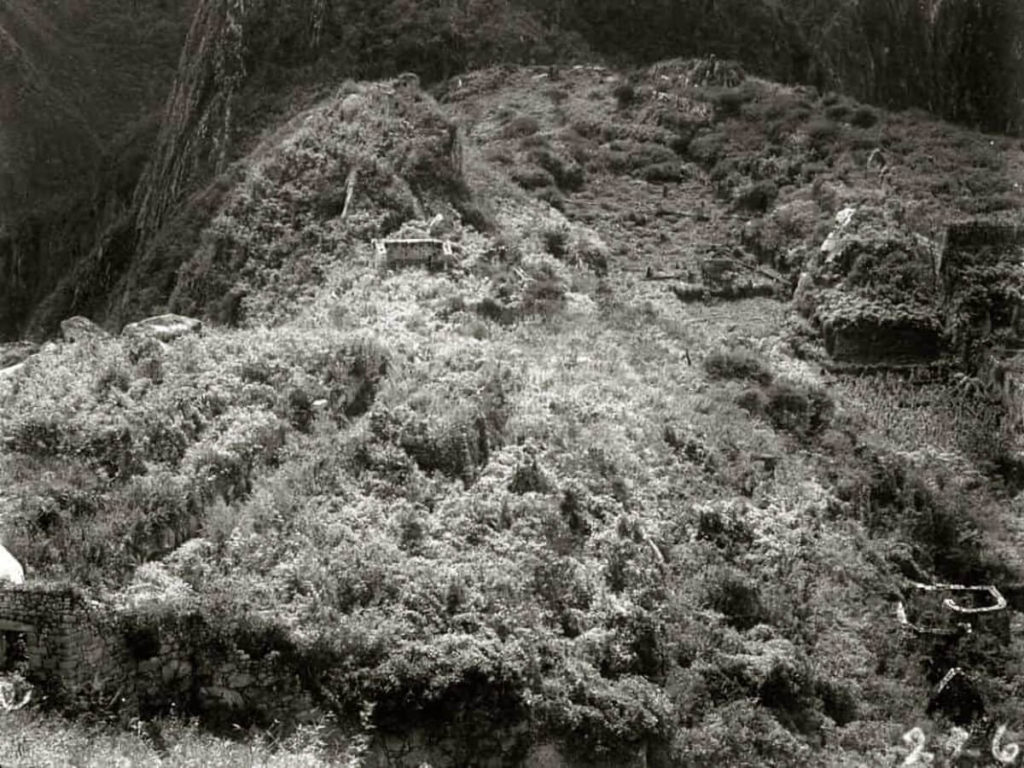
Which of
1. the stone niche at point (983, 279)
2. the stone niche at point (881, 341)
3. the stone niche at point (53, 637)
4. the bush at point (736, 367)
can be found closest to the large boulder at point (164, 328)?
the stone niche at point (53, 637)

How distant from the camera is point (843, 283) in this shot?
87.8ft

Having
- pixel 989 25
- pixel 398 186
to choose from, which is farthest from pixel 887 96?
pixel 398 186

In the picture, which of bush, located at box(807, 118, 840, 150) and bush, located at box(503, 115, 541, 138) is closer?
bush, located at box(807, 118, 840, 150)

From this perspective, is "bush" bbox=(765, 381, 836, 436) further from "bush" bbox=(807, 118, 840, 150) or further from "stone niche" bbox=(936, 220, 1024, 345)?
"bush" bbox=(807, 118, 840, 150)

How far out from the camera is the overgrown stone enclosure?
10711mm

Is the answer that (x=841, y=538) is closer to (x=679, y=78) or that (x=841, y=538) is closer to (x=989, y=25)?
(x=679, y=78)

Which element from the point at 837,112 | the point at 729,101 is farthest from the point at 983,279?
the point at 729,101

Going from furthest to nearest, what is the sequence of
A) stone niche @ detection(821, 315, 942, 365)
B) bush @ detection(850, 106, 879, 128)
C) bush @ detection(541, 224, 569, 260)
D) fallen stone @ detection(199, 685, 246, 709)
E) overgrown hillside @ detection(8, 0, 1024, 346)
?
overgrown hillside @ detection(8, 0, 1024, 346) → bush @ detection(850, 106, 879, 128) → bush @ detection(541, 224, 569, 260) → stone niche @ detection(821, 315, 942, 365) → fallen stone @ detection(199, 685, 246, 709)

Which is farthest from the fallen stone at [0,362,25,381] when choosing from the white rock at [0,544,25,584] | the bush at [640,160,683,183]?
the bush at [640,160,683,183]

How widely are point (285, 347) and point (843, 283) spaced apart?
14.5m

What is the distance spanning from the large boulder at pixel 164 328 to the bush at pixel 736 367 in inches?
339

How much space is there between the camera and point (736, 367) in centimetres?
2225

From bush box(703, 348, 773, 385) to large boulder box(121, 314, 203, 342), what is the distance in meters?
8.62

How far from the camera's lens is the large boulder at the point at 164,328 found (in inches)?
665
